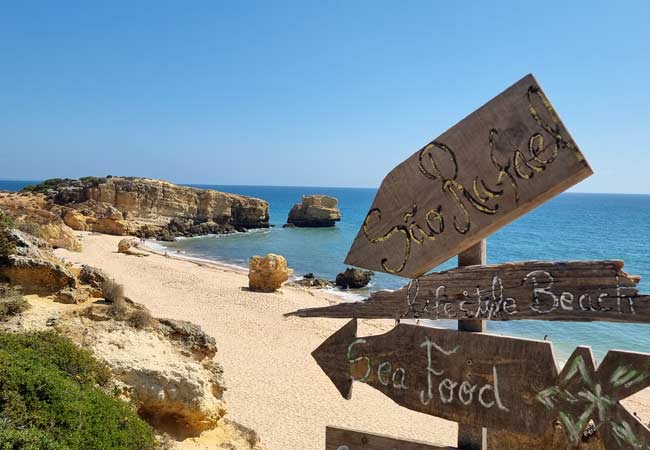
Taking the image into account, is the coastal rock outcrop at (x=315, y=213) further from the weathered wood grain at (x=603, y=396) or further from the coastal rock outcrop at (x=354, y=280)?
the weathered wood grain at (x=603, y=396)

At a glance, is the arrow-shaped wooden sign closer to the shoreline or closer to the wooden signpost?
the wooden signpost

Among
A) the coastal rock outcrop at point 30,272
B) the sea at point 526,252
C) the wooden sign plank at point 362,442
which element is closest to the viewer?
the wooden sign plank at point 362,442

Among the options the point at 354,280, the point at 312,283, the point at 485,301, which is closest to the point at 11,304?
the point at 485,301

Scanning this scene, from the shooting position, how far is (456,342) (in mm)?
2334

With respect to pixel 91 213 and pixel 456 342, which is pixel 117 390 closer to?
pixel 456 342

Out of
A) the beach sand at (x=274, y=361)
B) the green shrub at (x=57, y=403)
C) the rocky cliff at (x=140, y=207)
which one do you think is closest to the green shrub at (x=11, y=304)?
the green shrub at (x=57, y=403)

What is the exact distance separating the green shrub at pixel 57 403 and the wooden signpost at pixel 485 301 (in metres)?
2.28

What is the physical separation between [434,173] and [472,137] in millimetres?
250

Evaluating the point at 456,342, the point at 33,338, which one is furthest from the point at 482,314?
the point at 33,338

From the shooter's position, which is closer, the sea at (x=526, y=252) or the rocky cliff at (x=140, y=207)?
the sea at (x=526, y=252)

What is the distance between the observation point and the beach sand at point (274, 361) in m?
9.37

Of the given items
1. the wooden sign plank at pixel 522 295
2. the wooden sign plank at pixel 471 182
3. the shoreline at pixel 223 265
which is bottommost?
the shoreline at pixel 223 265

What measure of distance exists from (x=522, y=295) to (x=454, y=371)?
19.9 inches

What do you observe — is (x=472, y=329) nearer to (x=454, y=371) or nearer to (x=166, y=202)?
(x=454, y=371)
